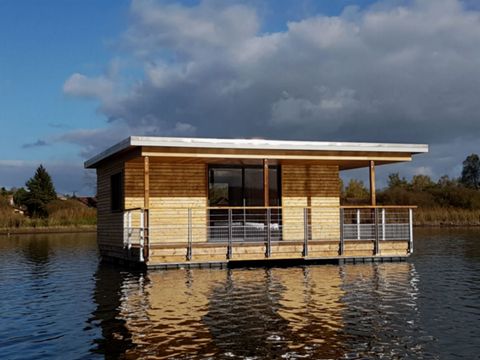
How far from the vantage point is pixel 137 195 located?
1695 cm

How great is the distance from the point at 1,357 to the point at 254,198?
11496mm

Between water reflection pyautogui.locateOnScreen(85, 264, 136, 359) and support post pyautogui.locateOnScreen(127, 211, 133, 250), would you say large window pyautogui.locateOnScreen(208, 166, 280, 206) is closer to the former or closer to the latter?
support post pyautogui.locateOnScreen(127, 211, 133, 250)

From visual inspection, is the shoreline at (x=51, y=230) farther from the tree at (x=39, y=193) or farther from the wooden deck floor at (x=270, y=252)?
the wooden deck floor at (x=270, y=252)

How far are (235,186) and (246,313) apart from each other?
883cm

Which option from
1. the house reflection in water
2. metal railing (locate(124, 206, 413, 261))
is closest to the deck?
metal railing (locate(124, 206, 413, 261))

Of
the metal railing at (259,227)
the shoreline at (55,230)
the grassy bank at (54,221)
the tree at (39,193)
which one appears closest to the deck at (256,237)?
the metal railing at (259,227)

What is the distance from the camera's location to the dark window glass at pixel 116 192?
17.8 metres

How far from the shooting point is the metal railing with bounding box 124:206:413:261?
1580 cm

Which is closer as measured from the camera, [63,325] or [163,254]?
[63,325]

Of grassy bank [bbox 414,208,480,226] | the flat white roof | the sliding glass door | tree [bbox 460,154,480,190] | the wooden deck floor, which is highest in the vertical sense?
tree [bbox 460,154,480,190]

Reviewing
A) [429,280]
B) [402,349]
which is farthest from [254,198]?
[402,349]

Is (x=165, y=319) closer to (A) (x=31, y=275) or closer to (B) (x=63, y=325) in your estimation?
(B) (x=63, y=325)

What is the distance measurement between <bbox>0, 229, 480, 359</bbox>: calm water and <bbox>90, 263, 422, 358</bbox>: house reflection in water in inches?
0.7

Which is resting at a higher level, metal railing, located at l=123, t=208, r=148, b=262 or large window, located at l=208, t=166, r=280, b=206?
large window, located at l=208, t=166, r=280, b=206
